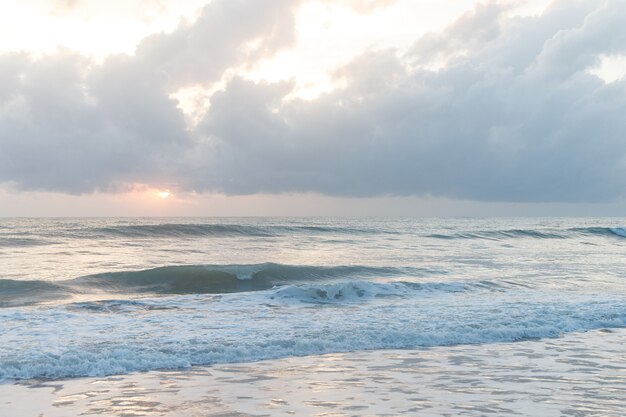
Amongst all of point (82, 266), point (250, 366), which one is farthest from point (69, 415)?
point (82, 266)

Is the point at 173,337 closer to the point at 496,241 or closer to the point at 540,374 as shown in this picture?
the point at 540,374

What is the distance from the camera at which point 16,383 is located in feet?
29.0

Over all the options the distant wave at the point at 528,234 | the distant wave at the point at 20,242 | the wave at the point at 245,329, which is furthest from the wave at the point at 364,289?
the distant wave at the point at 528,234

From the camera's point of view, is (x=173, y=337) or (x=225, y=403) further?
(x=173, y=337)

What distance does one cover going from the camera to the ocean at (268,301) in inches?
433

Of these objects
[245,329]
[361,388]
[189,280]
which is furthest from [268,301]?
[361,388]

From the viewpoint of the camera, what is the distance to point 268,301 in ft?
58.6

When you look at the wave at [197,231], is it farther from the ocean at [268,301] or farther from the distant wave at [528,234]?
the distant wave at [528,234]

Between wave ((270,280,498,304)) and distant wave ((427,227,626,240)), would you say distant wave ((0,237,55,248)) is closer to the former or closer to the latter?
wave ((270,280,498,304))

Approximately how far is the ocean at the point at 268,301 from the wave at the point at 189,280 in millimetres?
76

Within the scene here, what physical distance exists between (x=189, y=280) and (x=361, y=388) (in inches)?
622

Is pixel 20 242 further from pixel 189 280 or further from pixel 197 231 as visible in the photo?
pixel 189 280

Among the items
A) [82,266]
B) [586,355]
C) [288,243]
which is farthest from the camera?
[288,243]

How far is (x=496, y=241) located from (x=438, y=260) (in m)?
17.8
